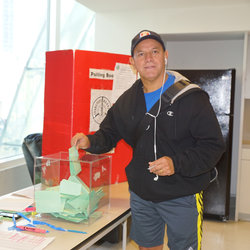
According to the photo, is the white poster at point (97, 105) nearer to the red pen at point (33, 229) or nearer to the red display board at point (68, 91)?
the red display board at point (68, 91)

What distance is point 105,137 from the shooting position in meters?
2.16

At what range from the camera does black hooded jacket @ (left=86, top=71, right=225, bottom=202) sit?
1.72 m

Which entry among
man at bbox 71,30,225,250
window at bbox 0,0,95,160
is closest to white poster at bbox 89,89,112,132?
man at bbox 71,30,225,250

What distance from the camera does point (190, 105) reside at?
Answer: 1.75 metres

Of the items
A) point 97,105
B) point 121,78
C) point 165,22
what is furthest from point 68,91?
point 165,22

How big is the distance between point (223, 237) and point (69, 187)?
2.63 meters

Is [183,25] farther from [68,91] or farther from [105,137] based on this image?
[105,137]

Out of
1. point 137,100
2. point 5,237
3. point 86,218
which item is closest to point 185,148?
point 137,100

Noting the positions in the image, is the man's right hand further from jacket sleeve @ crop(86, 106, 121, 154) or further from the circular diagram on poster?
the circular diagram on poster

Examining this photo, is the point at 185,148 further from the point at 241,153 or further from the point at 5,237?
the point at 241,153

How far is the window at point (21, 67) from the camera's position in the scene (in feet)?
14.2

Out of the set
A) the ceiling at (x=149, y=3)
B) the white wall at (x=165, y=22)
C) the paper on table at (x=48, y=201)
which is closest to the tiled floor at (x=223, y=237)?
the paper on table at (x=48, y=201)

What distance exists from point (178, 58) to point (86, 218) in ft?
12.5

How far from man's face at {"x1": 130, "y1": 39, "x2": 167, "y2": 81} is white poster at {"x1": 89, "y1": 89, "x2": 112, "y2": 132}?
864 mm
